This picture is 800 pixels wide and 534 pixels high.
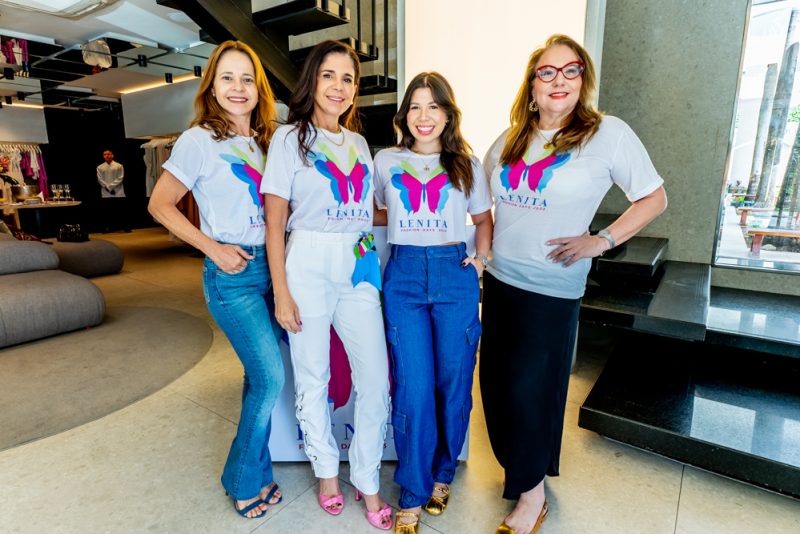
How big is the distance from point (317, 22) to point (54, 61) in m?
6.36

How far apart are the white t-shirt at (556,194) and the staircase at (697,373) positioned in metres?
0.92

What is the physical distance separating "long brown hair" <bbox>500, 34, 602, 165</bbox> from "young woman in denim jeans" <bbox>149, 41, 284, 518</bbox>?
903 mm


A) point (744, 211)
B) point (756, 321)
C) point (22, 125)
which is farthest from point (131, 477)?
point (22, 125)

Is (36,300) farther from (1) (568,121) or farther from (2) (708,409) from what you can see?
(2) (708,409)

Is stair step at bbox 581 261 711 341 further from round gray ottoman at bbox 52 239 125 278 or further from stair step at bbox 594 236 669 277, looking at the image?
round gray ottoman at bbox 52 239 125 278

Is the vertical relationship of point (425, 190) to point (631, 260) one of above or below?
above

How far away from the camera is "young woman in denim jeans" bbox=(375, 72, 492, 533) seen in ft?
5.00

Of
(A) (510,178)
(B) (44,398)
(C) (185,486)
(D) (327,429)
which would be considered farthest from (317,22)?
(B) (44,398)

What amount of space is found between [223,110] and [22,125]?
12.3 m

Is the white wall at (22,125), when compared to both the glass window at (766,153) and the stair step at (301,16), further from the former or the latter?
the glass window at (766,153)

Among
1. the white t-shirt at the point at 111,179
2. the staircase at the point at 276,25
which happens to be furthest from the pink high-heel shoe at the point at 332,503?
the white t-shirt at the point at 111,179

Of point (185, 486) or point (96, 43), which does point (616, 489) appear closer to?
point (185, 486)

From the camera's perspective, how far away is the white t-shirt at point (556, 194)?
1.39m

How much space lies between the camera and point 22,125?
33.6 feet
